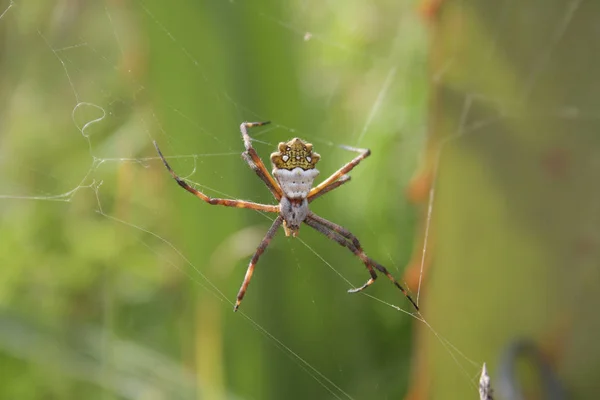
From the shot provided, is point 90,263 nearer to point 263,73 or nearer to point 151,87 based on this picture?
point 151,87

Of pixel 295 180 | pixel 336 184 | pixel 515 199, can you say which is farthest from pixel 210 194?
pixel 515 199

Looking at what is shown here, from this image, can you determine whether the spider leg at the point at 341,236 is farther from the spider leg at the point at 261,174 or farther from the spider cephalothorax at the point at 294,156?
the spider cephalothorax at the point at 294,156

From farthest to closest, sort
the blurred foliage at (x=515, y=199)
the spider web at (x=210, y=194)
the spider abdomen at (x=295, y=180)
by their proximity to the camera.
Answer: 1. the spider web at (x=210, y=194)
2. the spider abdomen at (x=295, y=180)
3. the blurred foliage at (x=515, y=199)

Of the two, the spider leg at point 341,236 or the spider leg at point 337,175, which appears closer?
the spider leg at point 337,175

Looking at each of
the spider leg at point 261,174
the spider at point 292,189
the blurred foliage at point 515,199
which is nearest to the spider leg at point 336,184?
the spider at point 292,189

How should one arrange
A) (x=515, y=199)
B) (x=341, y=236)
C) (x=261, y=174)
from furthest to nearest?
(x=341, y=236) → (x=261, y=174) → (x=515, y=199)

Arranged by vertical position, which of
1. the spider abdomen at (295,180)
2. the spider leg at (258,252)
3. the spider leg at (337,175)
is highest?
the spider leg at (337,175)

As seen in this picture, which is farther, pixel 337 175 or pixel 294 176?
pixel 337 175

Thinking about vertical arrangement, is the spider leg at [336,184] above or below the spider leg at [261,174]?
above

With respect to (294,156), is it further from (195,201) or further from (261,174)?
(195,201)
